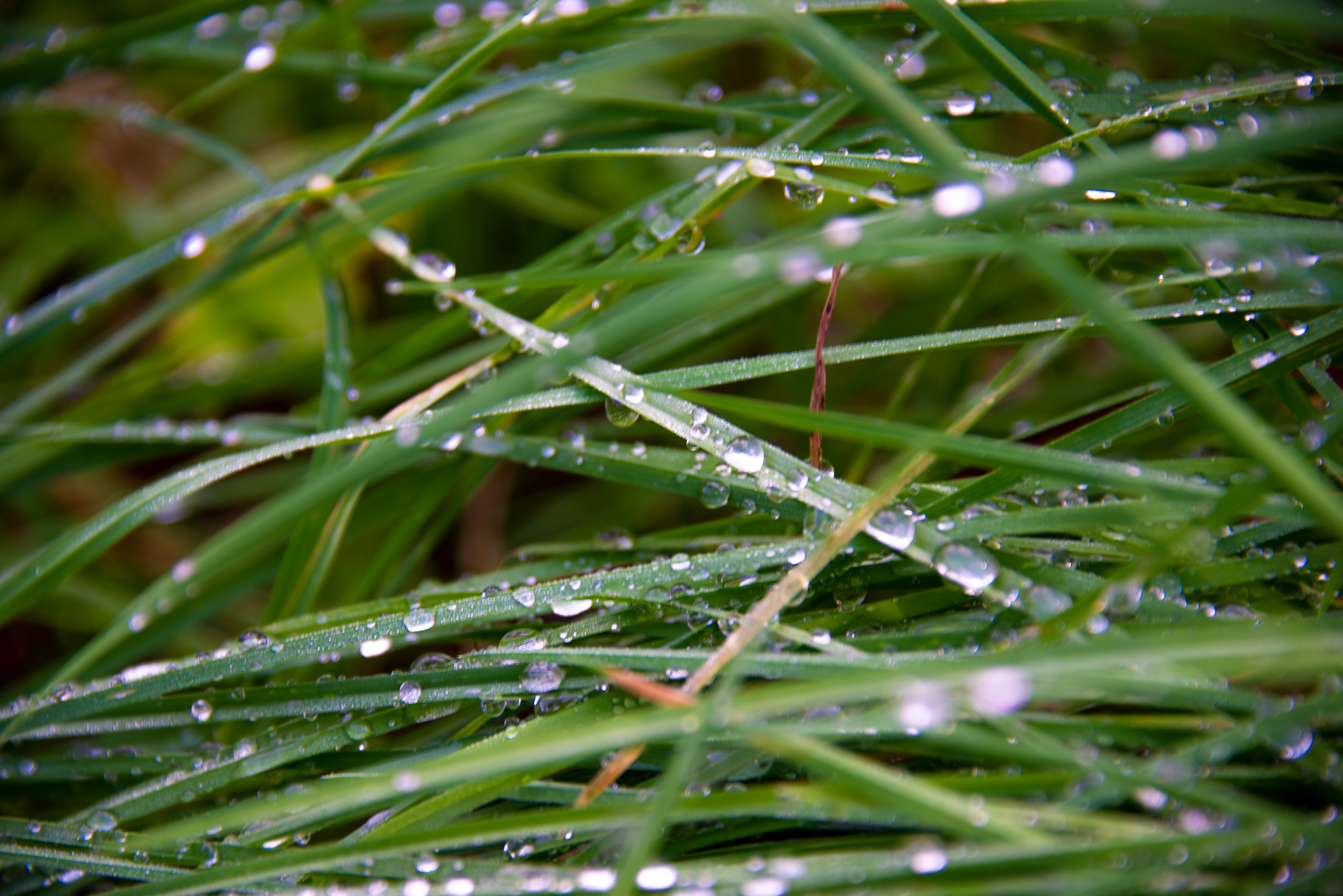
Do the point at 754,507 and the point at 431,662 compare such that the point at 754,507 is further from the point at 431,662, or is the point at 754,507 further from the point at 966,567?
the point at 431,662

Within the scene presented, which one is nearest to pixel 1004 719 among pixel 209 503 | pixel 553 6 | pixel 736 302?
pixel 736 302

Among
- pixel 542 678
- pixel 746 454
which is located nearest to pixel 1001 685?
pixel 746 454

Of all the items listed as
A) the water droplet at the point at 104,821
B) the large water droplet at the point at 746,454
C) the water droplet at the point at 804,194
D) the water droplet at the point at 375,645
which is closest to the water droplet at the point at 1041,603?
the large water droplet at the point at 746,454

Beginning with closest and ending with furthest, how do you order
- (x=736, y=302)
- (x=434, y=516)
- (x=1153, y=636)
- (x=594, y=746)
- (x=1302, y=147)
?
(x=594, y=746)
(x=1153, y=636)
(x=1302, y=147)
(x=736, y=302)
(x=434, y=516)

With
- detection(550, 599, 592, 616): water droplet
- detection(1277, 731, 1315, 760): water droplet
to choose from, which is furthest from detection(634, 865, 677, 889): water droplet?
detection(1277, 731, 1315, 760): water droplet

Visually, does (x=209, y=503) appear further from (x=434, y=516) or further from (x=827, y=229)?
(x=827, y=229)

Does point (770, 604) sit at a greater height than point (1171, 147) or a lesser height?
lesser

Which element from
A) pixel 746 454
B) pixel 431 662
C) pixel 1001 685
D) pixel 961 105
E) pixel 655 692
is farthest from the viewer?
pixel 961 105

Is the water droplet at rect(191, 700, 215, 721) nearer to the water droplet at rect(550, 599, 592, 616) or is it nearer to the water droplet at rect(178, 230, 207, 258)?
the water droplet at rect(550, 599, 592, 616)
